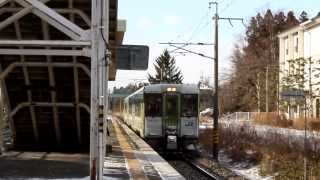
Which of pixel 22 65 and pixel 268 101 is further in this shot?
pixel 268 101

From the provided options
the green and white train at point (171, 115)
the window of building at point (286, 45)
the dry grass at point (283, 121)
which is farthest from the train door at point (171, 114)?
the window of building at point (286, 45)

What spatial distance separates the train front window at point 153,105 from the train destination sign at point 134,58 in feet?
46.1

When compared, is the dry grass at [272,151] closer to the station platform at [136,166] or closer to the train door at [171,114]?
the train door at [171,114]

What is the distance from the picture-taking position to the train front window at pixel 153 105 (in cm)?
2695

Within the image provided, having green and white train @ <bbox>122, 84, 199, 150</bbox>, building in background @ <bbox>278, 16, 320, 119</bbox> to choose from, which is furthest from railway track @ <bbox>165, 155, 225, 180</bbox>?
building in background @ <bbox>278, 16, 320, 119</bbox>

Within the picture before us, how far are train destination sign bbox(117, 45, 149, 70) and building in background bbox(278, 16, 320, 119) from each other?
31654mm

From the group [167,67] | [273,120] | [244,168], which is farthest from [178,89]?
[167,67]

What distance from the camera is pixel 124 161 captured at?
17125mm

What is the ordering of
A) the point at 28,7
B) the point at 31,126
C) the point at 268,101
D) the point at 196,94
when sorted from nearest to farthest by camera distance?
Result: 1. the point at 28,7
2. the point at 31,126
3. the point at 196,94
4. the point at 268,101

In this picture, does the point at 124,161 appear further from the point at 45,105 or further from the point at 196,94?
the point at 196,94

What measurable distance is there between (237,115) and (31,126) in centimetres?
5558

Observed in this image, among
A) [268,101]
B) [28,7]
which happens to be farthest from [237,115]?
[28,7]

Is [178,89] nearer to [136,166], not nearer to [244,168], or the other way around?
[244,168]

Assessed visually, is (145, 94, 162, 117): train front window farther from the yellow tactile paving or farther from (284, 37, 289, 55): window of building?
(284, 37, 289, 55): window of building
